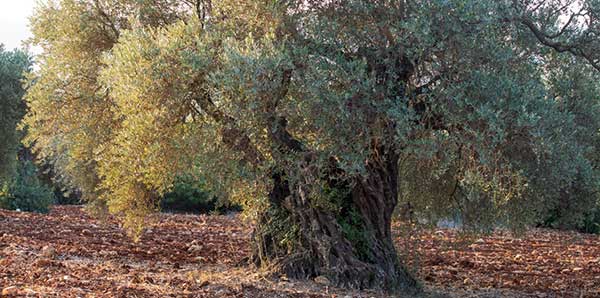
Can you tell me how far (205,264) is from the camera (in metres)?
11.5

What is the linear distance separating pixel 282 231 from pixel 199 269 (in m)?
1.76

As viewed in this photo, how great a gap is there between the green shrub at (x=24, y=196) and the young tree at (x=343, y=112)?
13.1 m

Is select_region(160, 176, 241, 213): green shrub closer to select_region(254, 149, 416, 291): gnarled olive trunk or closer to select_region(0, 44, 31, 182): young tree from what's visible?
select_region(0, 44, 31, 182): young tree

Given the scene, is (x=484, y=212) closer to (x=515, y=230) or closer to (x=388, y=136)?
(x=515, y=230)

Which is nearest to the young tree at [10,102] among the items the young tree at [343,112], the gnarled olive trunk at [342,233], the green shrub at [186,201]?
the green shrub at [186,201]

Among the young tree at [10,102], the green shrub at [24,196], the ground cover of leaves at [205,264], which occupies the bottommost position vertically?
the ground cover of leaves at [205,264]

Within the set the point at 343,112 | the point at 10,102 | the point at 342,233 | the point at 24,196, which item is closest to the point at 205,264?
the point at 342,233

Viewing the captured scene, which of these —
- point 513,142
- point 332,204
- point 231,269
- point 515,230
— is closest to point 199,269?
point 231,269

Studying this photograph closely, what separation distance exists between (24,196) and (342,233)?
49.5 feet

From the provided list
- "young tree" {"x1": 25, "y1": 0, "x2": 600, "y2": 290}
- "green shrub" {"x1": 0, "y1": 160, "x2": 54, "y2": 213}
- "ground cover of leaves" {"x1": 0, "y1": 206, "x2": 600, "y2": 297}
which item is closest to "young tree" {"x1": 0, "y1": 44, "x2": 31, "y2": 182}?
"ground cover of leaves" {"x1": 0, "y1": 206, "x2": 600, "y2": 297}

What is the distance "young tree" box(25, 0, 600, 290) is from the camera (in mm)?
7812

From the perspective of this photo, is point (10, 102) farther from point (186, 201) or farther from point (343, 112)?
point (343, 112)

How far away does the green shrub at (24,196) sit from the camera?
2186cm

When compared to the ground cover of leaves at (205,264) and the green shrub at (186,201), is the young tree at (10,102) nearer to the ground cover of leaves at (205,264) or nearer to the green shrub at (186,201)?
the ground cover of leaves at (205,264)
